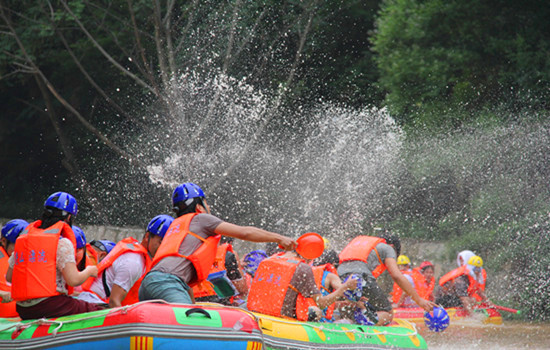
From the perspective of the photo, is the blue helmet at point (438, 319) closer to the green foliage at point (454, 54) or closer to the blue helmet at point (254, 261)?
the blue helmet at point (254, 261)

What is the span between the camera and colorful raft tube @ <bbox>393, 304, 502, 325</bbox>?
12.3 m

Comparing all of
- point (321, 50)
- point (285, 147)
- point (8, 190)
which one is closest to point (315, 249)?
point (285, 147)

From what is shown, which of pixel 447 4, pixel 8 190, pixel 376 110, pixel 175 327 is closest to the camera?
pixel 175 327

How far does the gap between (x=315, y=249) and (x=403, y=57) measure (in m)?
10.5

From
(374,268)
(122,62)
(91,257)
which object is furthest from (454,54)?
(91,257)

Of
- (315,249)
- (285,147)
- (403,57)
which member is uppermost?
(403,57)

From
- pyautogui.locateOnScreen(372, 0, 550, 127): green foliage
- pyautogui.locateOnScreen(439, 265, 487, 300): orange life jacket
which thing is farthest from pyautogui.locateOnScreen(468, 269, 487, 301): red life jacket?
pyautogui.locateOnScreen(372, 0, 550, 127): green foliage

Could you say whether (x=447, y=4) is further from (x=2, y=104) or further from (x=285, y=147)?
(x=2, y=104)

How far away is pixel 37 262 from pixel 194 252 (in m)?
1.19

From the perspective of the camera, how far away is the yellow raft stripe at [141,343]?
5.08 m

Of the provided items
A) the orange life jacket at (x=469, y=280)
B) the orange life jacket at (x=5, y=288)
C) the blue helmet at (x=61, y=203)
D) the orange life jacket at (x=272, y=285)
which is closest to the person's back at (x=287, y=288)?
the orange life jacket at (x=272, y=285)

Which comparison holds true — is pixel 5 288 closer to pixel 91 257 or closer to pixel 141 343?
pixel 91 257

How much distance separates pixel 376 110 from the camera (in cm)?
1616

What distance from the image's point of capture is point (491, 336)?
11578 mm
